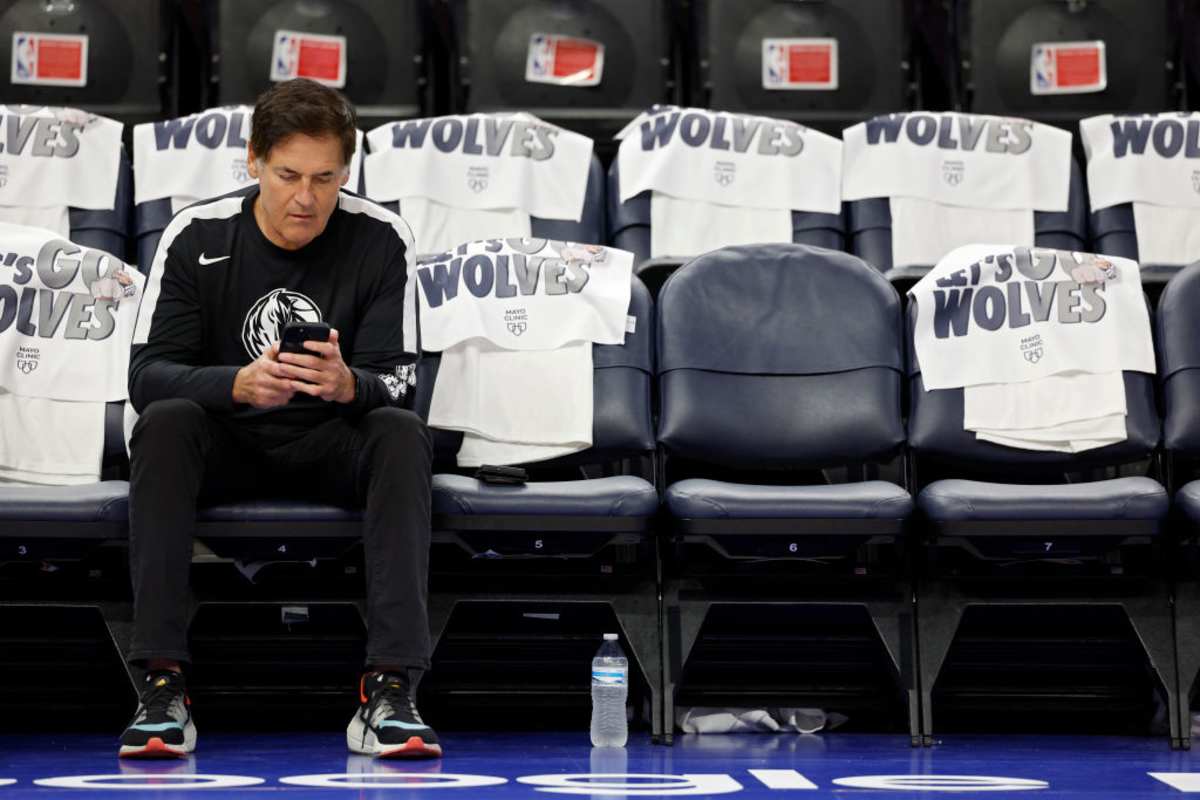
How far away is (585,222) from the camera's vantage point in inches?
163

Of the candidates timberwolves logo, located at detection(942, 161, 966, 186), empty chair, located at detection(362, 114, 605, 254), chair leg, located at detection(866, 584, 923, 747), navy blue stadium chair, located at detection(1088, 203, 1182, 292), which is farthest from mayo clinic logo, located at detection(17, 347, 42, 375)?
navy blue stadium chair, located at detection(1088, 203, 1182, 292)

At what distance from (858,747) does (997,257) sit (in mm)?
1108

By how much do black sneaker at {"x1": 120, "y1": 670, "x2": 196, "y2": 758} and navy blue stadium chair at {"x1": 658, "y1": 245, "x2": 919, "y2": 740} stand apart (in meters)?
0.88

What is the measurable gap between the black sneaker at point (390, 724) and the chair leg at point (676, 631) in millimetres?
549

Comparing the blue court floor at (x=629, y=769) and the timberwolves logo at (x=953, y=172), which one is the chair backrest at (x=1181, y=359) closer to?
the blue court floor at (x=629, y=769)

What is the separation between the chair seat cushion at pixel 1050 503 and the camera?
292cm

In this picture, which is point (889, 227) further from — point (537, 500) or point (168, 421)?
point (168, 421)

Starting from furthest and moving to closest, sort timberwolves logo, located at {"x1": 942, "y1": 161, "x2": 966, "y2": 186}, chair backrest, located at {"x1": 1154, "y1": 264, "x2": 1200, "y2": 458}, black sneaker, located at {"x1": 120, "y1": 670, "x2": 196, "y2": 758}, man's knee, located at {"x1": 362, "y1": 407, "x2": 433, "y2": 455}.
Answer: timberwolves logo, located at {"x1": 942, "y1": 161, "x2": 966, "y2": 186}, chair backrest, located at {"x1": 1154, "y1": 264, "x2": 1200, "y2": 458}, man's knee, located at {"x1": 362, "y1": 407, "x2": 433, "y2": 455}, black sneaker, located at {"x1": 120, "y1": 670, "x2": 196, "y2": 758}

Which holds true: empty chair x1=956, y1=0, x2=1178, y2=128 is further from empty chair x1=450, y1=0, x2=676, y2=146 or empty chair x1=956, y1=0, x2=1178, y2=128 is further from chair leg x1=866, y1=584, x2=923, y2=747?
chair leg x1=866, y1=584, x2=923, y2=747

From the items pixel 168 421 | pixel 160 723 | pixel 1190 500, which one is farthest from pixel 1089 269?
pixel 160 723

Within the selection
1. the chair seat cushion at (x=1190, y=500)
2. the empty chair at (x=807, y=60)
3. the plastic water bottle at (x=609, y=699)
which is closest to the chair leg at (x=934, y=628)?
the chair seat cushion at (x=1190, y=500)

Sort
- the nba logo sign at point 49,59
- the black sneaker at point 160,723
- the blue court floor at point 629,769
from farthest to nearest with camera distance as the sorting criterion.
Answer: the nba logo sign at point 49,59
the black sneaker at point 160,723
the blue court floor at point 629,769

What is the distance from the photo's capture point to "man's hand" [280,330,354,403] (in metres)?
2.65

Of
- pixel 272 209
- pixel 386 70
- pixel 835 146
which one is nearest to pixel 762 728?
pixel 272 209
